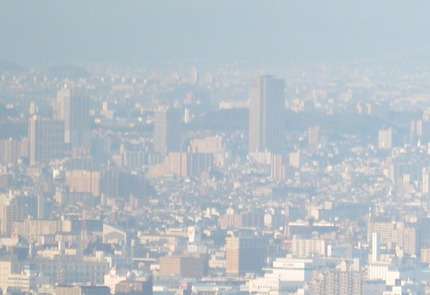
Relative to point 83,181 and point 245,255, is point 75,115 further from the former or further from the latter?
point 245,255

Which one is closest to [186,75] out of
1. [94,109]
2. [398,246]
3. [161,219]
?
[94,109]

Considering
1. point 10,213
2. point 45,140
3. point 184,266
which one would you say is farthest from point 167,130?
point 184,266

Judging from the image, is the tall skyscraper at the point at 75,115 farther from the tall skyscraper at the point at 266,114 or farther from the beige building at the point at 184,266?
the beige building at the point at 184,266

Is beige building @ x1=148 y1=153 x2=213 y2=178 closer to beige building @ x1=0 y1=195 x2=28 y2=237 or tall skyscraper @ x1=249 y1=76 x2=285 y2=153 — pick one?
tall skyscraper @ x1=249 y1=76 x2=285 y2=153

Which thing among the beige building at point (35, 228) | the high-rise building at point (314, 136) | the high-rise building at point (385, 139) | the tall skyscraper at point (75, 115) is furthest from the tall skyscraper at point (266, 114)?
the beige building at point (35, 228)

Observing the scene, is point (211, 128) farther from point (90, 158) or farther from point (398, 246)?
point (398, 246)
